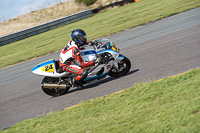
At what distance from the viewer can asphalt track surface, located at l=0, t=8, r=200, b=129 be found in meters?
7.06

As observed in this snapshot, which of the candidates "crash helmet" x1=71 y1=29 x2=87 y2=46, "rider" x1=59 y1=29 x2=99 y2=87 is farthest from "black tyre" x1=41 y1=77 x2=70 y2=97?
"crash helmet" x1=71 y1=29 x2=87 y2=46

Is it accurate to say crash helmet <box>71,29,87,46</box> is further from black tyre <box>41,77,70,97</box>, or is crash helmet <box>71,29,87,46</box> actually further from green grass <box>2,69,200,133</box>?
green grass <box>2,69,200,133</box>

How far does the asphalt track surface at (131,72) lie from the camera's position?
7059 millimetres

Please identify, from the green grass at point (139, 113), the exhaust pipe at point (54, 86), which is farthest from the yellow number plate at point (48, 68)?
the green grass at point (139, 113)

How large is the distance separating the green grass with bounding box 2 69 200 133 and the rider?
Answer: 1598mm

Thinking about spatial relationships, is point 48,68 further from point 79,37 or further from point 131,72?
point 131,72

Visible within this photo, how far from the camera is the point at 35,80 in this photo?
10.3 metres

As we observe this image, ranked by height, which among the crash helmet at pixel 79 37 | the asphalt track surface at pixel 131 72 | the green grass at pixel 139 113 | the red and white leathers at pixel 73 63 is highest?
the crash helmet at pixel 79 37

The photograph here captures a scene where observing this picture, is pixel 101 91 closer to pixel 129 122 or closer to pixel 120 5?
pixel 129 122

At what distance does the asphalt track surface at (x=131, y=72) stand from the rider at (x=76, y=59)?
51 cm

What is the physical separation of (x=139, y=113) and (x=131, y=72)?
3491mm

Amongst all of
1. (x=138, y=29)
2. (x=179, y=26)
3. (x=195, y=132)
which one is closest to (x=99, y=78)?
(x=195, y=132)

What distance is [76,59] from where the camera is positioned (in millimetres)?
7520

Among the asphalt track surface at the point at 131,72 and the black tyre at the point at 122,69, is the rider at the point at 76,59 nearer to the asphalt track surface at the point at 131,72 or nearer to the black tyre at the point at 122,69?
the asphalt track surface at the point at 131,72
